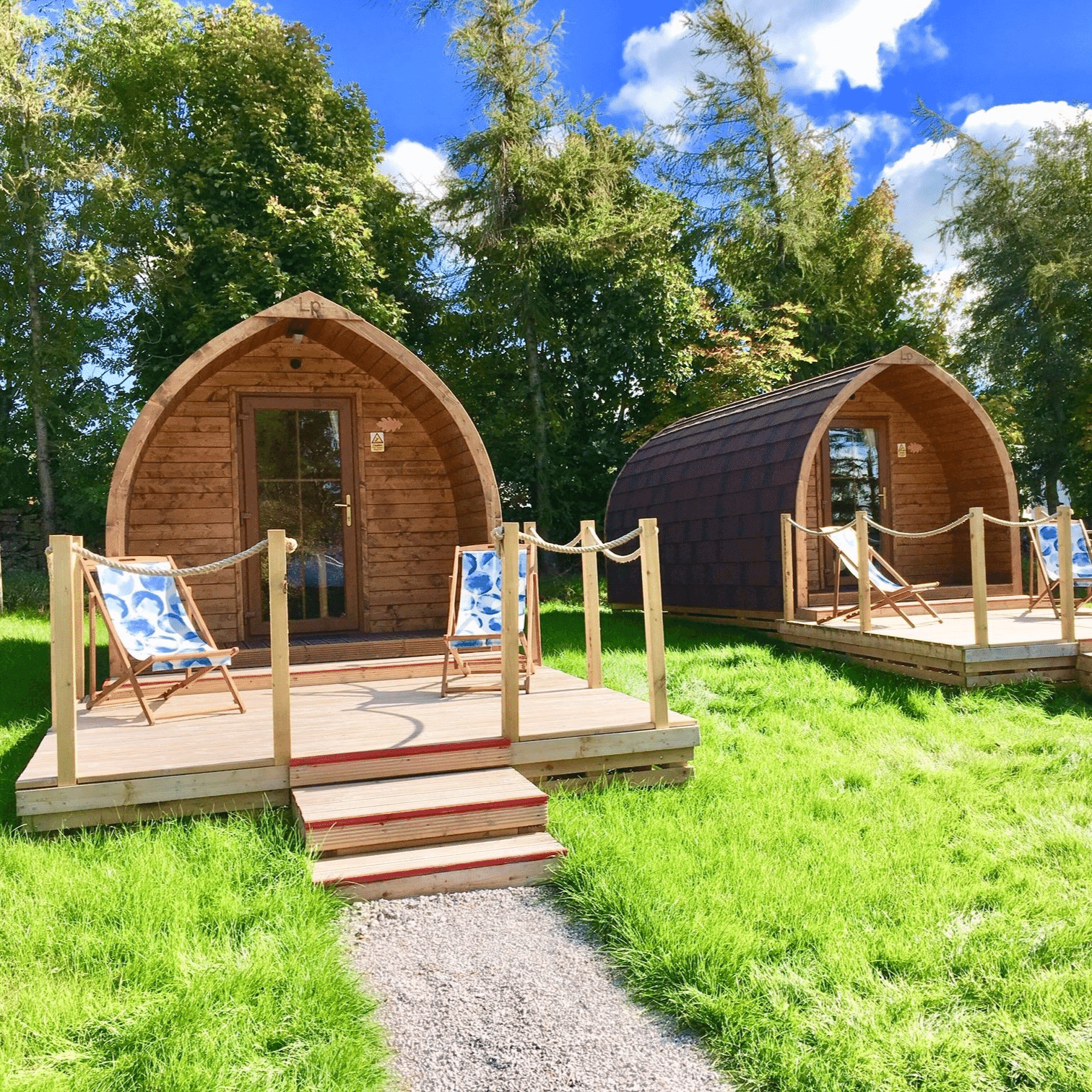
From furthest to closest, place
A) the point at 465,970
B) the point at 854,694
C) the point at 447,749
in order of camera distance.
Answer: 1. the point at 854,694
2. the point at 447,749
3. the point at 465,970

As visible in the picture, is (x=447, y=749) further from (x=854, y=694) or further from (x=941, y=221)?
(x=941, y=221)

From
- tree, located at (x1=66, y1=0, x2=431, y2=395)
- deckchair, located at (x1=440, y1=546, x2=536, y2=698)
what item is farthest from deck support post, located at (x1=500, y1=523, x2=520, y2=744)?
tree, located at (x1=66, y1=0, x2=431, y2=395)

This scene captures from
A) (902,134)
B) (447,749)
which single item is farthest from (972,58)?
(447,749)

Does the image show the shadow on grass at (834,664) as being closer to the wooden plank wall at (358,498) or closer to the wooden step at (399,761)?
the wooden plank wall at (358,498)

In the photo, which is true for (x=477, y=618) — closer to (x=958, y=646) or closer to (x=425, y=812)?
(x=425, y=812)

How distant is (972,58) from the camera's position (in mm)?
13211

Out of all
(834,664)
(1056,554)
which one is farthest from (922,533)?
(834,664)

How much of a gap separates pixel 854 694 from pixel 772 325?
12.5 m

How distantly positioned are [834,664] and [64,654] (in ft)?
19.4

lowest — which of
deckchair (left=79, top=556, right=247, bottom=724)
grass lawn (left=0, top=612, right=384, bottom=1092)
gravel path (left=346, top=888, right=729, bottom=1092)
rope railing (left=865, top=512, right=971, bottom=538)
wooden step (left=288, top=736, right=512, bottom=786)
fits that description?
gravel path (left=346, top=888, right=729, bottom=1092)

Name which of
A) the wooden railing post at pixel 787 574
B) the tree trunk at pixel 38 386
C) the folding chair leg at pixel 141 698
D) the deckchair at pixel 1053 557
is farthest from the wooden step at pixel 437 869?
the tree trunk at pixel 38 386

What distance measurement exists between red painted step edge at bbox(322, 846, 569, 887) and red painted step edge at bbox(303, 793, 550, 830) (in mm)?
251

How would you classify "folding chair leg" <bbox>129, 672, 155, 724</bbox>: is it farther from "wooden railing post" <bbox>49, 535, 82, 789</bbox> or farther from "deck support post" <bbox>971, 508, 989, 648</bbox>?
"deck support post" <bbox>971, 508, 989, 648</bbox>

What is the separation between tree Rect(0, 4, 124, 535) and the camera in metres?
14.6
